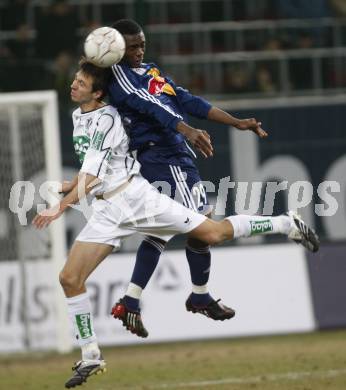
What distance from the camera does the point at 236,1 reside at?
2019cm

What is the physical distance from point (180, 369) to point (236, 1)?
8932 mm

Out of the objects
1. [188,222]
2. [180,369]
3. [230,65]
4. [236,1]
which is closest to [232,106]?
[230,65]

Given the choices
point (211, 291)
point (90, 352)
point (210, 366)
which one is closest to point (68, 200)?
point (90, 352)

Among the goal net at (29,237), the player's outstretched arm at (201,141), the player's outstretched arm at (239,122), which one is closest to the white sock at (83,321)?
the player's outstretched arm at (201,141)

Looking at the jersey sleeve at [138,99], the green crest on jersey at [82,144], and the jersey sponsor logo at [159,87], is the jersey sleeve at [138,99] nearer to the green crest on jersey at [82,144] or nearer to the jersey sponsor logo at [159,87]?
the jersey sponsor logo at [159,87]

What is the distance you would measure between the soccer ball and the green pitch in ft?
11.2

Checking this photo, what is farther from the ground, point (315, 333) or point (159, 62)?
point (159, 62)

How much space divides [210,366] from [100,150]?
4.17 metres

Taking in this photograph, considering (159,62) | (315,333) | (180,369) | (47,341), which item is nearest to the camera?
(180,369)

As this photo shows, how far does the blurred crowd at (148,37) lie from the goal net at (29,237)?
2797 mm

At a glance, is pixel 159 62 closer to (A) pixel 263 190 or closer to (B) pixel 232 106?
(B) pixel 232 106

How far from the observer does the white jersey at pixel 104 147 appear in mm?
9750

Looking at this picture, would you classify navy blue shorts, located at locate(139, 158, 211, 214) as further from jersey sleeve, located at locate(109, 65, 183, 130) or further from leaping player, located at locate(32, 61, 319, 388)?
jersey sleeve, located at locate(109, 65, 183, 130)

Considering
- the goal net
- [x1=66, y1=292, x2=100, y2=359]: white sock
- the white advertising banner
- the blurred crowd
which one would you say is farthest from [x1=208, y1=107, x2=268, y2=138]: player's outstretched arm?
the blurred crowd
